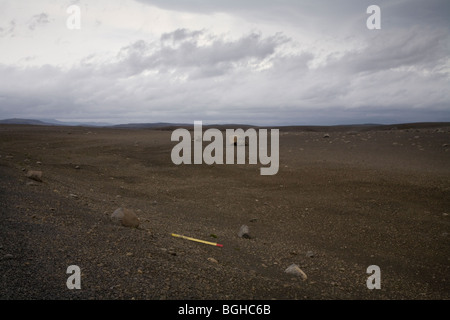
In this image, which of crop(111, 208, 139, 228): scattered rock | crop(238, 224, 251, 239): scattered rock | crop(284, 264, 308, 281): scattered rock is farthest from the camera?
crop(238, 224, 251, 239): scattered rock

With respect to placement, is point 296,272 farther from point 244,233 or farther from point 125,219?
point 125,219

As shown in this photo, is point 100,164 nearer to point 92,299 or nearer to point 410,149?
point 92,299

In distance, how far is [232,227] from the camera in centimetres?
671

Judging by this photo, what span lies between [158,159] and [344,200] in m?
7.67

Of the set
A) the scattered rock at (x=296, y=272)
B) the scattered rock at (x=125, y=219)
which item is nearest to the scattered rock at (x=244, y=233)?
the scattered rock at (x=296, y=272)

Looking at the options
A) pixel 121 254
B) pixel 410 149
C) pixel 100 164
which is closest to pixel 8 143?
pixel 100 164

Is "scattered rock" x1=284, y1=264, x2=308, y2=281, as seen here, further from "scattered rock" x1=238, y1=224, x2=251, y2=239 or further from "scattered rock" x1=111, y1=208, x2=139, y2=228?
"scattered rock" x1=111, y1=208, x2=139, y2=228

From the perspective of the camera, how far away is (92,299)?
288 centimetres

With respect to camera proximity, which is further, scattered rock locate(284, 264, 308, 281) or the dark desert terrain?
scattered rock locate(284, 264, 308, 281)

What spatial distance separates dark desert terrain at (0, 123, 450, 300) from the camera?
3381mm

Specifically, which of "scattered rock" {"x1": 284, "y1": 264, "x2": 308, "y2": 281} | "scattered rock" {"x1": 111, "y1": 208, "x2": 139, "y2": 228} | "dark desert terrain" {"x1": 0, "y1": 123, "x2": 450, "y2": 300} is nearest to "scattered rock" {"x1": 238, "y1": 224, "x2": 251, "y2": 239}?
"dark desert terrain" {"x1": 0, "y1": 123, "x2": 450, "y2": 300}

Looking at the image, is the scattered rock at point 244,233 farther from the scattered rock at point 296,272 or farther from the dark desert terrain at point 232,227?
the scattered rock at point 296,272

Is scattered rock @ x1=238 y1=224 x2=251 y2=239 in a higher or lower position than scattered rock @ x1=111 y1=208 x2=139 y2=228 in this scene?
lower

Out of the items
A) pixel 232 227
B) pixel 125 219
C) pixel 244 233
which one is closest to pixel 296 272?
pixel 244 233
